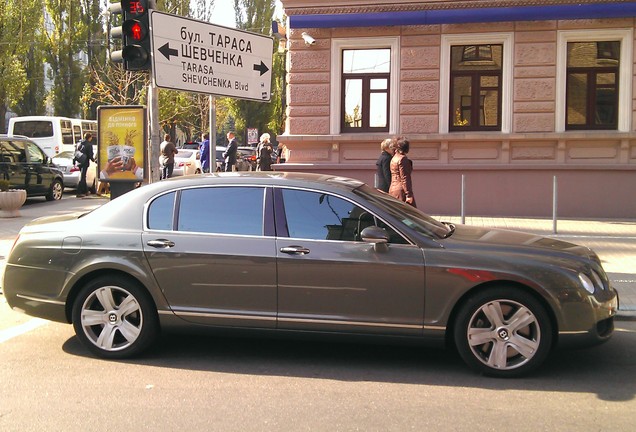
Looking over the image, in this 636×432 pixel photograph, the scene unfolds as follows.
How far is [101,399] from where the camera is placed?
4.84 metres

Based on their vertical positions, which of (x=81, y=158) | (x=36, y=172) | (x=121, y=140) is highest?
(x=121, y=140)

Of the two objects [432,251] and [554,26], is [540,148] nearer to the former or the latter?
[554,26]

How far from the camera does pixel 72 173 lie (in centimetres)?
2158

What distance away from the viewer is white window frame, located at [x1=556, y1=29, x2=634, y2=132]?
14281mm

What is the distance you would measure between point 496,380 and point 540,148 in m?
10.3

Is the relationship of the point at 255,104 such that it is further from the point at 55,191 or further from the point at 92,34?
the point at 55,191

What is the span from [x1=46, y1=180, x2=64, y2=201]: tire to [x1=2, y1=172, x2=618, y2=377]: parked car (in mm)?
13754

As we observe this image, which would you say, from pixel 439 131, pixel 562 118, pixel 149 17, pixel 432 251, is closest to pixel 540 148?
pixel 562 118

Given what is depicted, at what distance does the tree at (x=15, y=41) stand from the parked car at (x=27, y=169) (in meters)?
12.1

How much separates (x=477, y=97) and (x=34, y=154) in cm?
1156

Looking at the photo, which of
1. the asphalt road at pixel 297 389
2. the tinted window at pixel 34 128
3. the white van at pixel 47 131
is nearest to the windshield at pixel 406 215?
the asphalt road at pixel 297 389

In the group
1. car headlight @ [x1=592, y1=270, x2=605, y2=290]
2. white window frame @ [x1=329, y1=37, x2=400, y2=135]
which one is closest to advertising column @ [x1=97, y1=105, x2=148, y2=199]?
white window frame @ [x1=329, y1=37, x2=400, y2=135]

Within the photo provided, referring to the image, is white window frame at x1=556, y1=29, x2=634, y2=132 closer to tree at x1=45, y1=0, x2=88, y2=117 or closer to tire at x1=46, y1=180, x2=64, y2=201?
tire at x1=46, y1=180, x2=64, y2=201

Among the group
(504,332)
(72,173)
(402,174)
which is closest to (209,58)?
(402,174)
